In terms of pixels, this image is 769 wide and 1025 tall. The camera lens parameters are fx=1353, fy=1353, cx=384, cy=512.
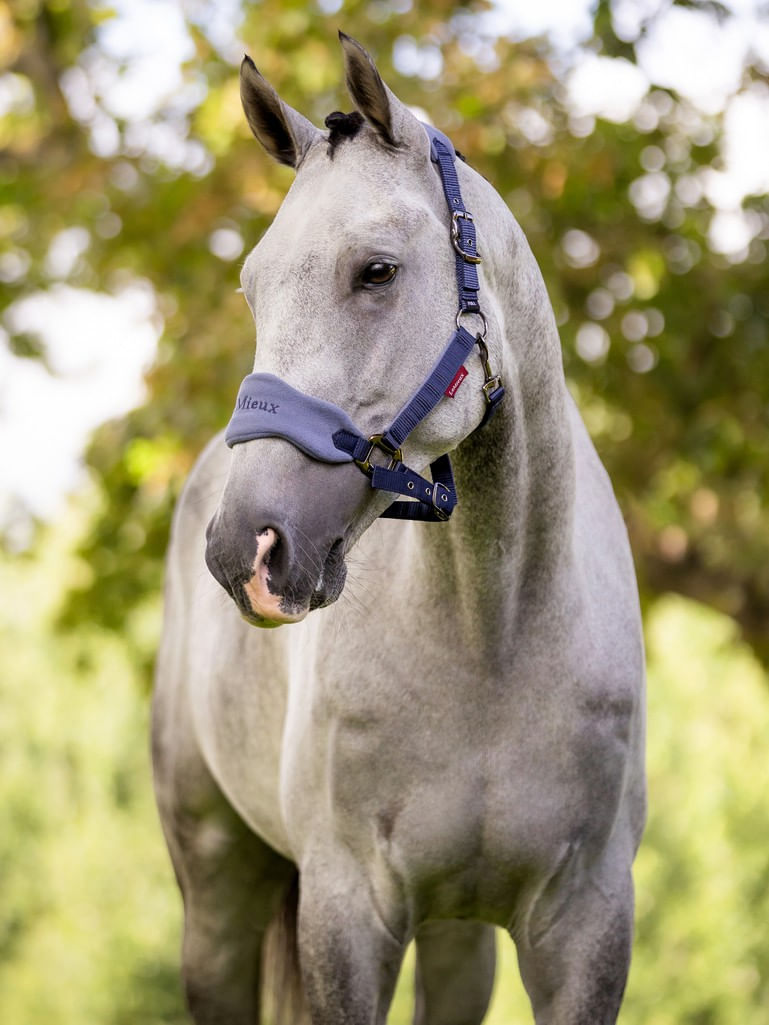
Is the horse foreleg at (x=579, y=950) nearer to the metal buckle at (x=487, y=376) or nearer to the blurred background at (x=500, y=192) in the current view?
the metal buckle at (x=487, y=376)

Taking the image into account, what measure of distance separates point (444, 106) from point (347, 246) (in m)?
4.78

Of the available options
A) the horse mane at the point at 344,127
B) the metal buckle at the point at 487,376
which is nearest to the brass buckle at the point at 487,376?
the metal buckle at the point at 487,376

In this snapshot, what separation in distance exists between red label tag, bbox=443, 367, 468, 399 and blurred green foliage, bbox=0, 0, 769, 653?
4.21 meters

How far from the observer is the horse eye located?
2246 millimetres

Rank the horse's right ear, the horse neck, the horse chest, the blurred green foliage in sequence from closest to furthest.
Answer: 1. the horse's right ear
2. the horse neck
3. the horse chest
4. the blurred green foliage

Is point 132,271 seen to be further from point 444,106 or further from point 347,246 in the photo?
point 347,246

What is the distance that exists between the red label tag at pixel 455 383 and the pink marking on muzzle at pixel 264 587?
412 millimetres

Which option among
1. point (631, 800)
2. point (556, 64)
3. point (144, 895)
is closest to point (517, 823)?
point (631, 800)

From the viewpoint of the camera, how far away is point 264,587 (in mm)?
2102

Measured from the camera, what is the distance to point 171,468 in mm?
6801

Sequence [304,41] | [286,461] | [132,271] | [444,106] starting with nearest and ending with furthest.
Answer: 1. [286,461]
2. [444,106]
3. [304,41]
4. [132,271]

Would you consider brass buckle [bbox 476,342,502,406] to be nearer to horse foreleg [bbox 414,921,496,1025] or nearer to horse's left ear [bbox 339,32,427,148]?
horse's left ear [bbox 339,32,427,148]

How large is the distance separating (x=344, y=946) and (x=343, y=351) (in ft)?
4.18

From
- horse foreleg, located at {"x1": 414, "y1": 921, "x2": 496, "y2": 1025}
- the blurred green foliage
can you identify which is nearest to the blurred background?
the blurred green foliage
